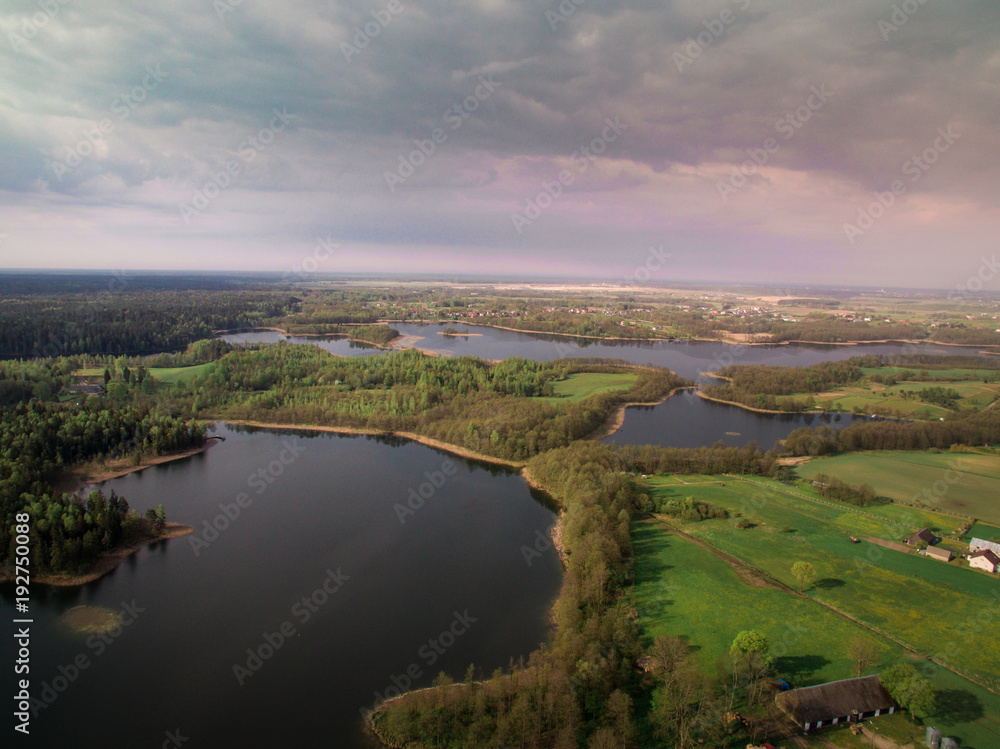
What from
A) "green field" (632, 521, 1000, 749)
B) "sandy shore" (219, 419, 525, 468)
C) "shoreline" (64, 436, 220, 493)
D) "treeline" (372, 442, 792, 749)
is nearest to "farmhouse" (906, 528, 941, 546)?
"green field" (632, 521, 1000, 749)

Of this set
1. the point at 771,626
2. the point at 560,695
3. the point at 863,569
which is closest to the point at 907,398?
the point at 863,569

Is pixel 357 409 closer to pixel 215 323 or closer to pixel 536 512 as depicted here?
pixel 536 512

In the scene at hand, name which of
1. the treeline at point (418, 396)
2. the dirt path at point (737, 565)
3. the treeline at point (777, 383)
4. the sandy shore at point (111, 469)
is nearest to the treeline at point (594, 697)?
the dirt path at point (737, 565)

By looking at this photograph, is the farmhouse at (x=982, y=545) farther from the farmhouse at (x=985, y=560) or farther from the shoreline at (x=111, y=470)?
the shoreline at (x=111, y=470)

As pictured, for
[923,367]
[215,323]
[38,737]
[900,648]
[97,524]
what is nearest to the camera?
[38,737]

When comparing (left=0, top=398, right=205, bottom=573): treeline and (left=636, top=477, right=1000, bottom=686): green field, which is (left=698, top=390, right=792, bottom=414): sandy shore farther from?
(left=0, top=398, right=205, bottom=573): treeline

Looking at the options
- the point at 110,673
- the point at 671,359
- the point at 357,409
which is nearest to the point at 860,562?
the point at 110,673
